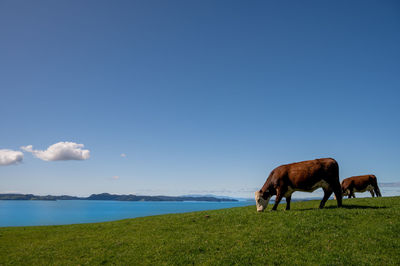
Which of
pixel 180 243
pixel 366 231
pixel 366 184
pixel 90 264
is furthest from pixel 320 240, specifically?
pixel 366 184

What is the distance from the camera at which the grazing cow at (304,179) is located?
16953mm

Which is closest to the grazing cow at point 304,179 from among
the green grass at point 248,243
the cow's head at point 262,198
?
the cow's head at point 262,198

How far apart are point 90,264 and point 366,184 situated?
34.2 metres

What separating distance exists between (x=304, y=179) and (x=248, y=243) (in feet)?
23.9

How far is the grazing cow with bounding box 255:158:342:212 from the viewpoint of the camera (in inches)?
667

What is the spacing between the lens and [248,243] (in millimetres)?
12281

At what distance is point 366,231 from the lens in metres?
12.5

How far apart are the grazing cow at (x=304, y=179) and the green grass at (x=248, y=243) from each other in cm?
180

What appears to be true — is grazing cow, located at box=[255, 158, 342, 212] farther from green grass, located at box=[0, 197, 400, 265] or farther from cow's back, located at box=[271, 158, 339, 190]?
green grass, located at box=[0, 197, 400, 265]

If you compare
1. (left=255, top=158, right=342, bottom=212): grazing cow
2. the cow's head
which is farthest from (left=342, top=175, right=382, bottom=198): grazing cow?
the cow's head

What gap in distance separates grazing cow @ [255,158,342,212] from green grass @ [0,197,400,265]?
1.80 metres

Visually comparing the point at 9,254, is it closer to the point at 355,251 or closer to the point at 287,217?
the point at 287,217

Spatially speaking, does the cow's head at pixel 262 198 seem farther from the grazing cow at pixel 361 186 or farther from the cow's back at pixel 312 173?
the grazing cow at pixel 361 186

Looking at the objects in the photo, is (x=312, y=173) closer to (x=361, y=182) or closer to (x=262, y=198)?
(x=262, y=198)
